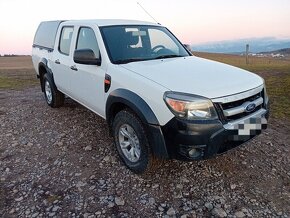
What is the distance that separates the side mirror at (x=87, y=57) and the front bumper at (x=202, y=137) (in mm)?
1571

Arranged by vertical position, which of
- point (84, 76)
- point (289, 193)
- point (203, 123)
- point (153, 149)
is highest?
point (84, 76)

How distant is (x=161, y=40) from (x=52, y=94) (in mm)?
2919

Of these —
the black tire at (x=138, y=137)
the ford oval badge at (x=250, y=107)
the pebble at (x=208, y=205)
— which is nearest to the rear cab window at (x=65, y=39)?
the black tire at (x=138, y=137)

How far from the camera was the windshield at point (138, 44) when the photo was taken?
4.20m

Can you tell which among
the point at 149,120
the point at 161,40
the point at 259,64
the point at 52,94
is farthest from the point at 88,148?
the point at 259,64

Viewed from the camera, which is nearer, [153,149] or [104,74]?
[153,149]

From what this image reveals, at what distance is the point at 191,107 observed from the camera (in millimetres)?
3064

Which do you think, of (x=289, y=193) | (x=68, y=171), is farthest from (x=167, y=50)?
(x=289, y=193)

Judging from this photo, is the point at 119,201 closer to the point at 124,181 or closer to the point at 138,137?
the point at 124,181

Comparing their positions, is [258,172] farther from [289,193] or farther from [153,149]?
[153,149]

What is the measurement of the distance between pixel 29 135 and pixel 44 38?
250 centimetres

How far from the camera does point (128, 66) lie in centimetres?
386

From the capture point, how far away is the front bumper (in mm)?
3051

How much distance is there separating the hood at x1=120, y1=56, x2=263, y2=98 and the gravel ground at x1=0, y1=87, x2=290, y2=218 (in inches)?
46.6
